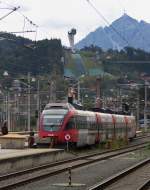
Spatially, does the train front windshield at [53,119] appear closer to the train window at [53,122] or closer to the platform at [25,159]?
the train window at [53,122]

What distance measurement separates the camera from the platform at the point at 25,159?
86.5 feet

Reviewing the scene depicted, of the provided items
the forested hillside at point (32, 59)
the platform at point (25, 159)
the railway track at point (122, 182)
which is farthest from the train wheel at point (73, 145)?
the forested hillside at point (32, 59)

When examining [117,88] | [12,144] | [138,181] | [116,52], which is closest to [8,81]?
[117,88]

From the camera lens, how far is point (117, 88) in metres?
133

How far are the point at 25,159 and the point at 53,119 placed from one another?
14251mm

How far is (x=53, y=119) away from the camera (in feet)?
143

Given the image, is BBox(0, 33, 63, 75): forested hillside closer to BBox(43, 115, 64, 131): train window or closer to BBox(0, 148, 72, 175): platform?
BBox(43, 115, 64, 131): train window

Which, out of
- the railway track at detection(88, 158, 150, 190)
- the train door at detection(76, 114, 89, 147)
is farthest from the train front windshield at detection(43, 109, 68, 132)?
the railway track at detection(88, 158, 150, 190)

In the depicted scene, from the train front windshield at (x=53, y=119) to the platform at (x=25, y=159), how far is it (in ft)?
18.0

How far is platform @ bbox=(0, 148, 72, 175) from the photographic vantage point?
2637 centimetres

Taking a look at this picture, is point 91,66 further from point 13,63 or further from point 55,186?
point 55,186

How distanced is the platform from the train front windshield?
548 centimetres

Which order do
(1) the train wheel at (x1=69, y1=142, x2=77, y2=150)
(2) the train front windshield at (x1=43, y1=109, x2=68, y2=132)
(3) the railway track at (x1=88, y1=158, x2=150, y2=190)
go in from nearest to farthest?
(3) the railway track at (x1=88, y1=158, x2=150, y2=190) → (2) the train front windshield at (x1=43, y1=109, x2=68, y2=132) → (1) the train wheel at (x1=69, y1=142, x2=77, y2=150)

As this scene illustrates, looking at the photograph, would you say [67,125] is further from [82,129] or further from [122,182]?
[122,182]
